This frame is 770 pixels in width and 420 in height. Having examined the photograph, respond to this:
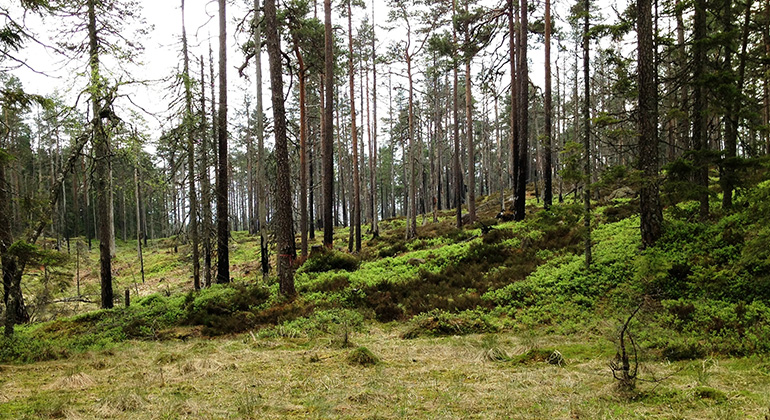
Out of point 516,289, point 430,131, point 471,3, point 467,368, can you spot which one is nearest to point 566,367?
point 467,368

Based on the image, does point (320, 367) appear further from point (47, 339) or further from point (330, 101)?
point (330, 101)

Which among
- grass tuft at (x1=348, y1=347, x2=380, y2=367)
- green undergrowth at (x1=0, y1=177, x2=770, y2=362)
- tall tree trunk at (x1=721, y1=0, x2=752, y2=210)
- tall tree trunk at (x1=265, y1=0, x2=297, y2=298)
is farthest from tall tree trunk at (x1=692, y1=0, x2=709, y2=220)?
tall tree trunk at (x1=265, y1=0, x2=297, y2=298)

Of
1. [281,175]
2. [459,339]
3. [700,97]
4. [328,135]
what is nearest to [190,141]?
[328,135]

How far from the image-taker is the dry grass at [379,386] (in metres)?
4.02

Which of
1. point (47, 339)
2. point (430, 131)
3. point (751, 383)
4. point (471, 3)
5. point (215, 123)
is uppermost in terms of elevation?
point (471, 3)

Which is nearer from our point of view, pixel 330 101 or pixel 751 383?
pixel 751 383

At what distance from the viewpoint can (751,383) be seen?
4.46m

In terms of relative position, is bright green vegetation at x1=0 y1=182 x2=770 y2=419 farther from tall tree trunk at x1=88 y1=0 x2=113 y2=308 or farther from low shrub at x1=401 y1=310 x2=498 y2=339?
tall tree trunk at x1=88 y1=0 x2=113 y2=308

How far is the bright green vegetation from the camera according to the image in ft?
14.2

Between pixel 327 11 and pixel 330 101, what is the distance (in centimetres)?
338

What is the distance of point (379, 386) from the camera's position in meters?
4.95

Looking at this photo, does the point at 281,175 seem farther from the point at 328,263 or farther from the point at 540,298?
the point at 540,298

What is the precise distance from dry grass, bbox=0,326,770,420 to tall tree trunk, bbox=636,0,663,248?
4857 mm

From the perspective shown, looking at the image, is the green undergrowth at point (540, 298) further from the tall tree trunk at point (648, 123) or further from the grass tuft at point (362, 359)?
the grass tuft at point (362, 359)
